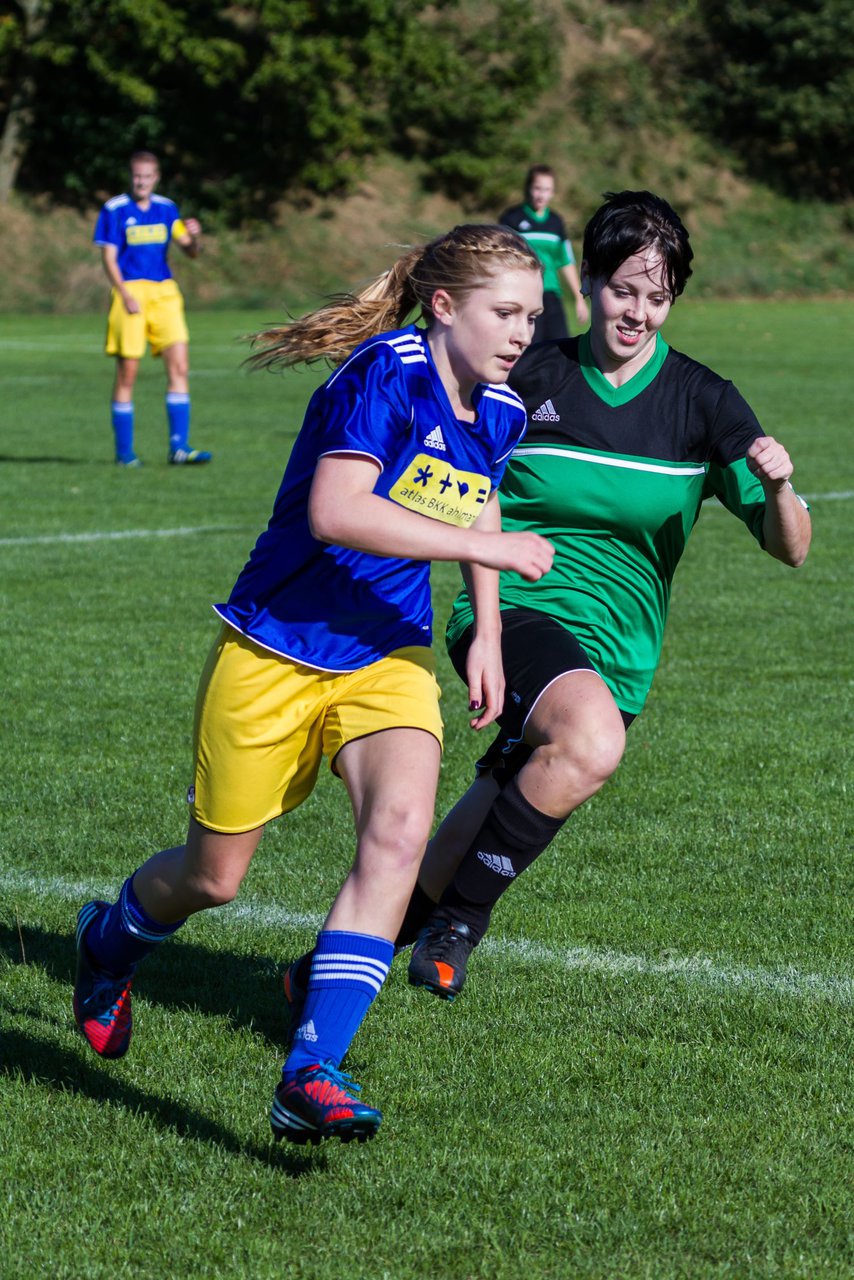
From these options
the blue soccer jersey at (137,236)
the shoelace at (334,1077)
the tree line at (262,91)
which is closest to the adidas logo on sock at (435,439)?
the shoelace at (334,1077)

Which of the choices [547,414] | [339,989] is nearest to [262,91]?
[547,414]

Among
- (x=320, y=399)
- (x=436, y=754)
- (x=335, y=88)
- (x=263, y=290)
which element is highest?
(x=320, y=399)

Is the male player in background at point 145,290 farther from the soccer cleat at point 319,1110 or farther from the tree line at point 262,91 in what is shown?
the tree line at point 262,91

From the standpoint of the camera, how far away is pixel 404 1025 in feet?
12.0

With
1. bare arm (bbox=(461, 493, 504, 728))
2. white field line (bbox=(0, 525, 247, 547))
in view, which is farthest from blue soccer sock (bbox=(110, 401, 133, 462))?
bare arm (bbox=(461, 493, 504, 728))

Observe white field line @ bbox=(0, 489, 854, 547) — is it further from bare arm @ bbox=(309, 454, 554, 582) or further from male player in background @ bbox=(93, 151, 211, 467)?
bare arm @ bbox=(309, 454, 554, 582)

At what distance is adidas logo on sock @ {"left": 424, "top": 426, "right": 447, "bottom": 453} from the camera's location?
10.5 ft

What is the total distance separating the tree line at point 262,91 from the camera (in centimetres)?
3806

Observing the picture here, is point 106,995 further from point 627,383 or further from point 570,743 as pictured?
point 627,383

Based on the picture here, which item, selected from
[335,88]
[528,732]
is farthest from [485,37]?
[528,732]

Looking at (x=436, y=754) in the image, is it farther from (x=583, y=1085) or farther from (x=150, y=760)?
(x=150, y=760)

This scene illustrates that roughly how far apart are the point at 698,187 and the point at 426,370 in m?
44.6

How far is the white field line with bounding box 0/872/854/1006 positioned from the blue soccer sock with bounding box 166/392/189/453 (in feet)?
31.0

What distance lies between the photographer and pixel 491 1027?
3.62 m
